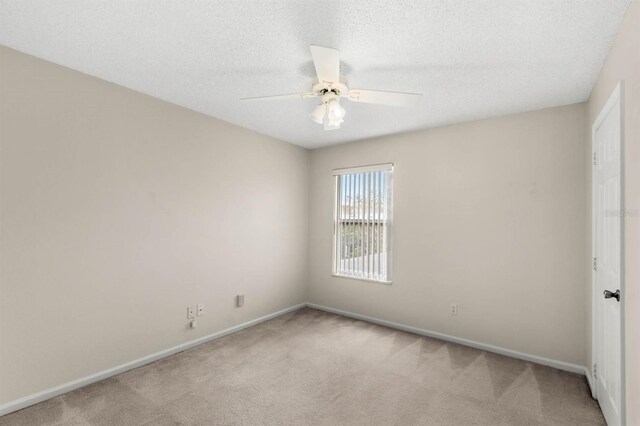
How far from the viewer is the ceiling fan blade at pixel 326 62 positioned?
1.71m

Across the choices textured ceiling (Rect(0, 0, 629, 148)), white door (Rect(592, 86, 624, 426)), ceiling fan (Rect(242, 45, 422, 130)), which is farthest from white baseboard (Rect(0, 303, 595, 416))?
ceiling fan (Rect(242, 45, 422, 130))

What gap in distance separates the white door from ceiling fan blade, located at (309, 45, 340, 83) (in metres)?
1.67

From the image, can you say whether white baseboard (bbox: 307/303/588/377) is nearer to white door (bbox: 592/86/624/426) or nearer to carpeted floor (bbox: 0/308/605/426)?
carpeted floor (bbox: 0/308/605/426)

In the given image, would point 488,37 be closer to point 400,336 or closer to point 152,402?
point 400,336

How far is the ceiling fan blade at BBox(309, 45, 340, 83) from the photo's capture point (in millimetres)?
1714

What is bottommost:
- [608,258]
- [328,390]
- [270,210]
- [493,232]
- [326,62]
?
[328,390]

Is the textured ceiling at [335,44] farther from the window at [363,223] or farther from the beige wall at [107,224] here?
the window at [363,223]

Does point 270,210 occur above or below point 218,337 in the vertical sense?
above

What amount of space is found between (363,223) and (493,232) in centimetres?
167

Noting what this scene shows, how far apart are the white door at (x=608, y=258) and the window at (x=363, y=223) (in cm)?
212

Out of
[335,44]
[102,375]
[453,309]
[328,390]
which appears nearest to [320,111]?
[335,44]

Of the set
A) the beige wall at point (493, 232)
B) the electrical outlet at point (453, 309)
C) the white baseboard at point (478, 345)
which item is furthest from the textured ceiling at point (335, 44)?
the white baseboard at point (478, 345)

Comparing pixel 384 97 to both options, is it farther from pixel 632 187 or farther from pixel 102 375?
pixel 102 375

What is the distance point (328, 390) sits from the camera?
2.56m
